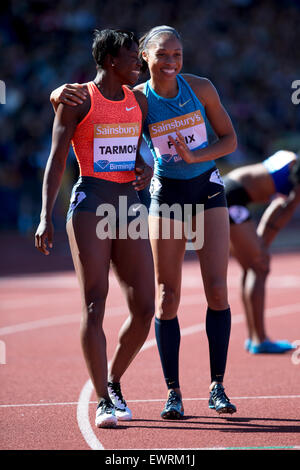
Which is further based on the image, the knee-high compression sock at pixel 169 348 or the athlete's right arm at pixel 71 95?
the knee-high compression sock at pixel 169 348

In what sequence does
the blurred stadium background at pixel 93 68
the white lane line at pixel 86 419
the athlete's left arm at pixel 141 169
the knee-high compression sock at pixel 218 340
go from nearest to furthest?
the white lane line at pixel 86 419 < the athlete's left arm at pixel 141 169 < the knee-high compression sock at pixel 218 340 < the blurred stadium background at pixel 93 68

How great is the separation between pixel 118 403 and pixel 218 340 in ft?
2.48

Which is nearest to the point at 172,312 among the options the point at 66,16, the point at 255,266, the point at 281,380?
the point at 281,380

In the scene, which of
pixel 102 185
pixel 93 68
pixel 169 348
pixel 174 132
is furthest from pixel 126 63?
pixel 93 68

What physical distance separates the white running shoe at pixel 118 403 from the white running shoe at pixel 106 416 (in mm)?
269

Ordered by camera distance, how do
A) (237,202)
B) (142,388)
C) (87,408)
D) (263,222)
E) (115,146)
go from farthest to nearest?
(263,222) → (237,202) → (142,388) → (87,408) → (115,146)

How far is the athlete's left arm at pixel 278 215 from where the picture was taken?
7969mm

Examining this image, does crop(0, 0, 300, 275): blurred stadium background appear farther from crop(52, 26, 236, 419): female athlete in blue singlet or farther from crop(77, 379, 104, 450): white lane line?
crop(52, 26, 236, 419): female athlete in blue singlet

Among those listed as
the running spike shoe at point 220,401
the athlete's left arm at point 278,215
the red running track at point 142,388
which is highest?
the athlete's left arm at point 278,215
